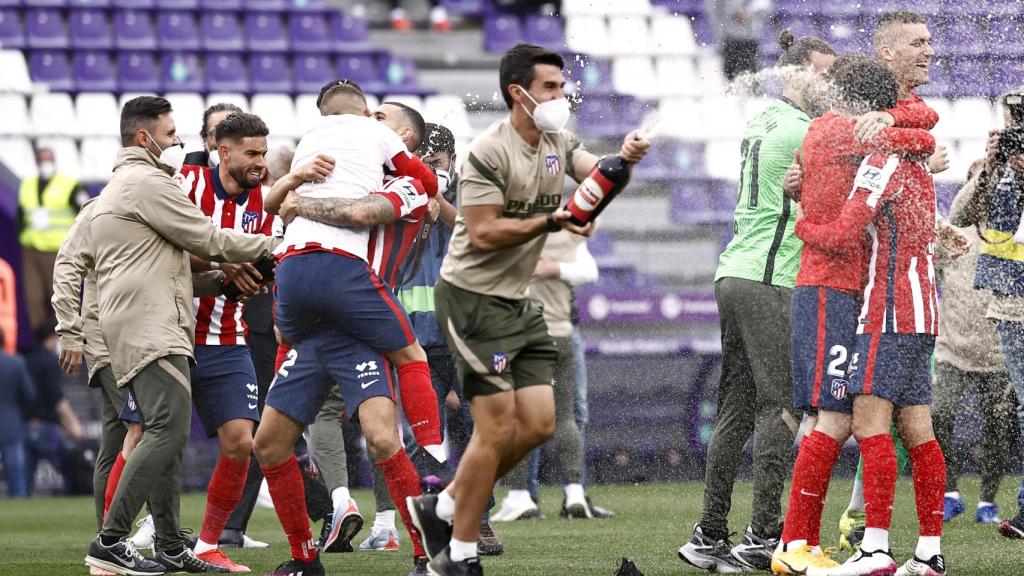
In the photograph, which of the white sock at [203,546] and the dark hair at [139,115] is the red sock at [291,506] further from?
the dark hair at [139,115]

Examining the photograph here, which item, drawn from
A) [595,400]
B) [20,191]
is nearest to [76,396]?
[20,191]

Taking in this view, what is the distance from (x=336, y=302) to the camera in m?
5.89

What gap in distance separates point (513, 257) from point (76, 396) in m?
8.71

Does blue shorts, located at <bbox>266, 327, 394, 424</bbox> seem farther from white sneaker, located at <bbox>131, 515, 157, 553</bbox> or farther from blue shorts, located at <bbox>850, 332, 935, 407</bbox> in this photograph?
white sneaker, located at <bbox>131, 515, 157, 553</bbox>

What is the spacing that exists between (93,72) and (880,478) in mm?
13391

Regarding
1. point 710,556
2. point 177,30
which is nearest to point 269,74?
point 177,30

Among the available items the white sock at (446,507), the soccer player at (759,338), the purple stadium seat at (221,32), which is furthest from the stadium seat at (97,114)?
the white sock at (446,507)

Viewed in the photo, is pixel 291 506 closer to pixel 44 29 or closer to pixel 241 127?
pixel 241 127

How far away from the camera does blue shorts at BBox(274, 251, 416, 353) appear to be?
232 inches

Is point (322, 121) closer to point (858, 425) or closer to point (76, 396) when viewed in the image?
point (858, 425)

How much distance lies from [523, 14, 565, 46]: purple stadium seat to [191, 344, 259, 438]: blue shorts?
11.9 m

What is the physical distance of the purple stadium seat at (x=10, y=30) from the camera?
56.8ft

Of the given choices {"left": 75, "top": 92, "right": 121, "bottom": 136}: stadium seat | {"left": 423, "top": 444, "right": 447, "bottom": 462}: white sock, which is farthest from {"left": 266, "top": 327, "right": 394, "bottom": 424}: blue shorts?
{"left": 75, "top": 92, "right": 121, "bottom": 136}: stadium seat

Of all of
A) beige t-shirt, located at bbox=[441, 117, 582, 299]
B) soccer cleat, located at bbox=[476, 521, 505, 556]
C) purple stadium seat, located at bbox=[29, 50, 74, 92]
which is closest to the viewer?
beige t-shirt, located at bbox=[441, 117, 582, 299]
